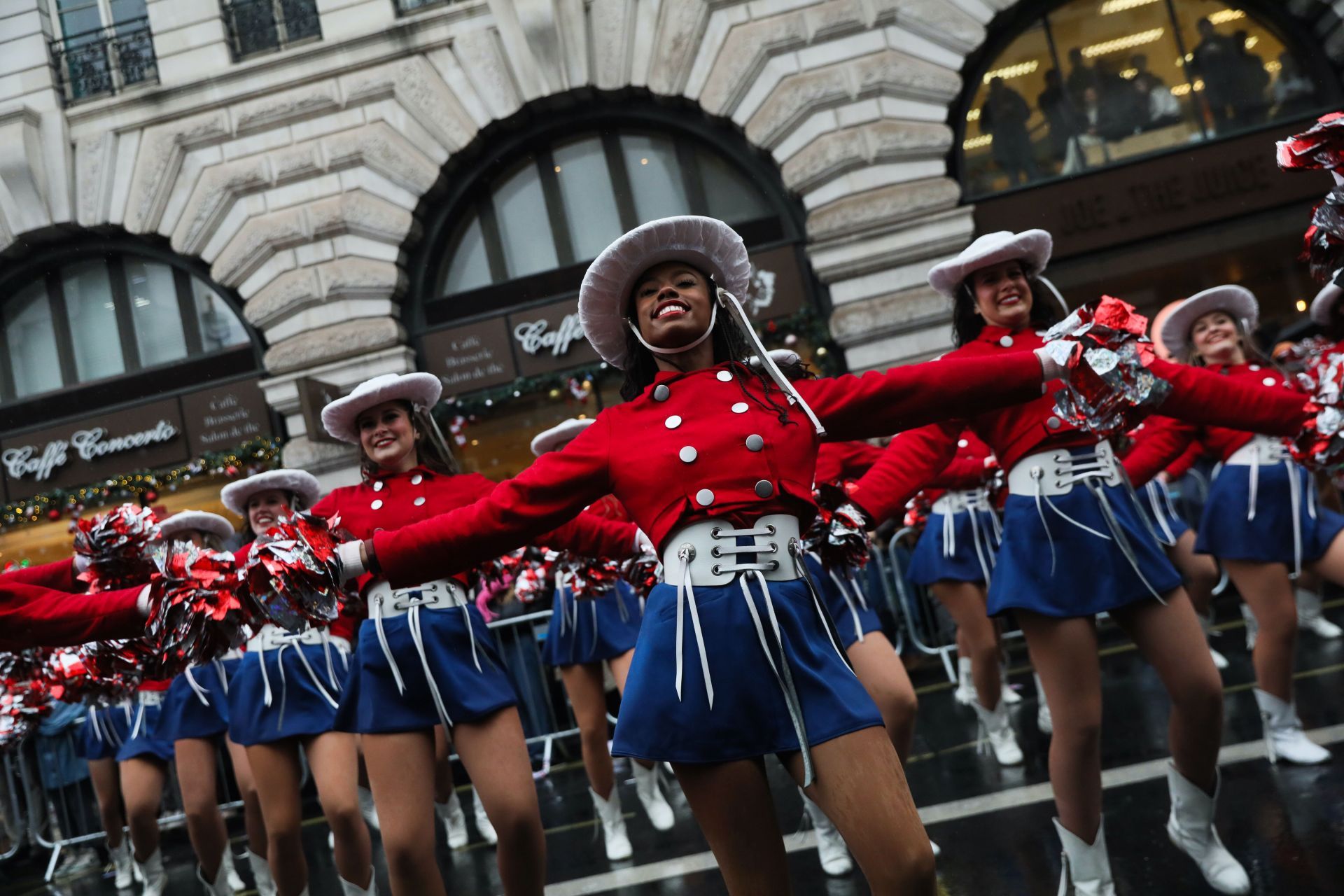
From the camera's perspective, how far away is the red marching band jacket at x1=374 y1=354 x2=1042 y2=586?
Answer: 2.54 meters

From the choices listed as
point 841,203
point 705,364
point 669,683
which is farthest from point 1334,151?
point 841,203

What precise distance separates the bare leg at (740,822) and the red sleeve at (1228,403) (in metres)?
1.56

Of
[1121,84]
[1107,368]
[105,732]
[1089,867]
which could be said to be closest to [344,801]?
[1089,867]

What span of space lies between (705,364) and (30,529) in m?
13.0

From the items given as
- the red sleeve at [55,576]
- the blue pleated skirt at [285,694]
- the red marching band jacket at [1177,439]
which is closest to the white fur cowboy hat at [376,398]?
the red sleeve at [55,576]

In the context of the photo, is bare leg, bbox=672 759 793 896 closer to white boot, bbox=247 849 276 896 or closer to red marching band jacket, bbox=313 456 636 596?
red marching band jacket, bbox=313 456 636 596

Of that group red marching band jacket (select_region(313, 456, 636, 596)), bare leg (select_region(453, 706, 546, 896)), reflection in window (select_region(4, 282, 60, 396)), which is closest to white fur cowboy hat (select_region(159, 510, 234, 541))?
red marching band jacket (select_region(313, 456, 636, 596))

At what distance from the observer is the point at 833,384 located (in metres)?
2.69

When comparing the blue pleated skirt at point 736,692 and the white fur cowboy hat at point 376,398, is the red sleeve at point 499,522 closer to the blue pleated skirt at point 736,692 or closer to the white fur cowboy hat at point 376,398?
the blue pleated skirt at point 736,692

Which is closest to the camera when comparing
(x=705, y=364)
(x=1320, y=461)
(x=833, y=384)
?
(x=833, y=384)

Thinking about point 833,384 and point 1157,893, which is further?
point 1157,893

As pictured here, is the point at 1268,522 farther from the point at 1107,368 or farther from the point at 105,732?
the point at 105,732

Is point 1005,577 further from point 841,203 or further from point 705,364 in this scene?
point 841,203

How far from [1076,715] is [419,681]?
2.07 m
